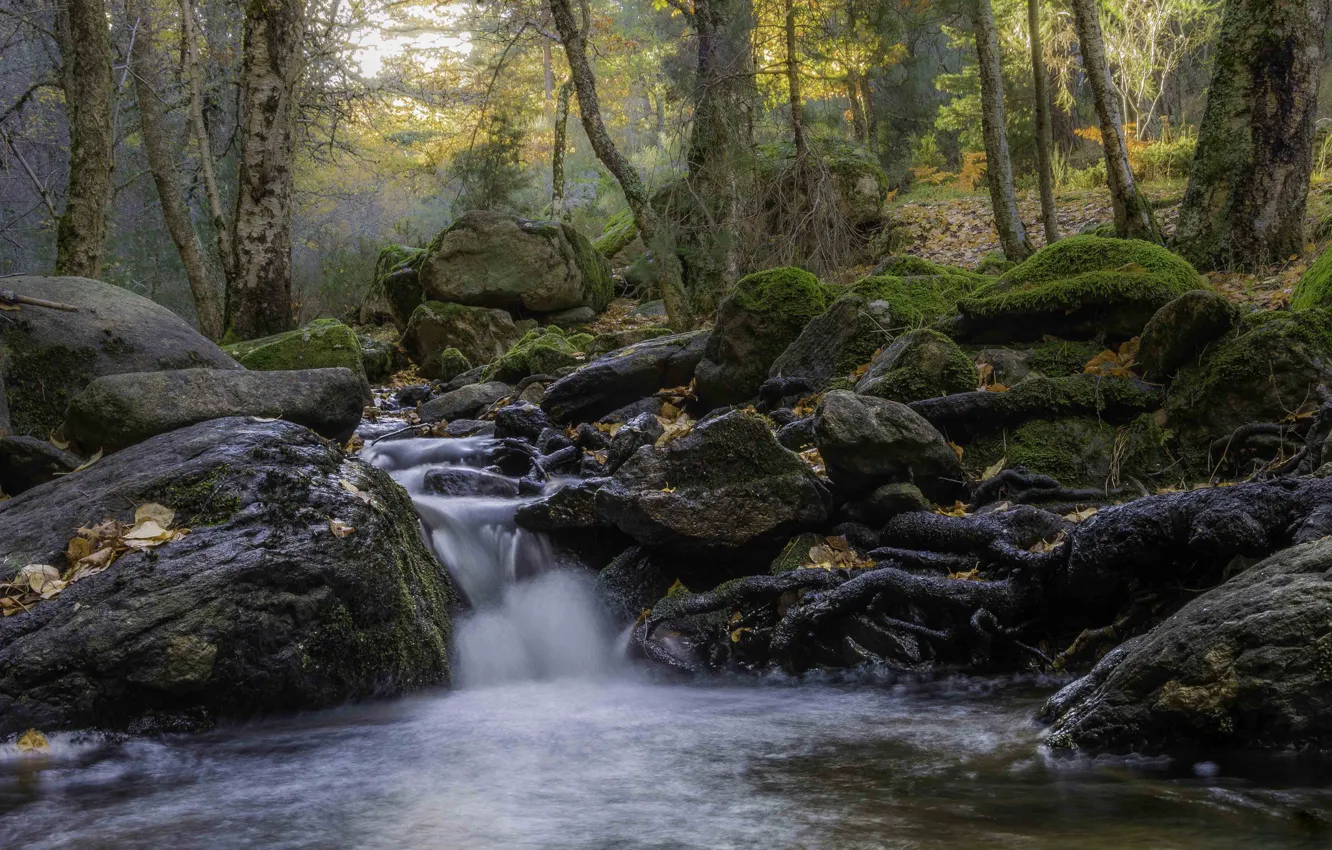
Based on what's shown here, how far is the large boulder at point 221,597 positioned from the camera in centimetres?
387

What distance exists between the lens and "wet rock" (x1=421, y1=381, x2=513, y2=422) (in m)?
10.3

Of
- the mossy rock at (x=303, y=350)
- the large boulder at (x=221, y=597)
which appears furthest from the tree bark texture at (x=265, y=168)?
the large boulder at (x=221, y=597)

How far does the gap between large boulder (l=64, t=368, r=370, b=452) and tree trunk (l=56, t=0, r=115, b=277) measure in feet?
15.7

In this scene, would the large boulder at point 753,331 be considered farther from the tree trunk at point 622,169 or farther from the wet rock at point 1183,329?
the tree trunk at point 622,169

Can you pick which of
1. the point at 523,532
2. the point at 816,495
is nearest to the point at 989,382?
the point at 816,495

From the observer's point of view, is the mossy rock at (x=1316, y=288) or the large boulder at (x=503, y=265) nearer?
A: the mossy rock at (x=1316, y=288)

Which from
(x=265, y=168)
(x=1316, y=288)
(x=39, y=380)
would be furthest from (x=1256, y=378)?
(x=265, y=168)

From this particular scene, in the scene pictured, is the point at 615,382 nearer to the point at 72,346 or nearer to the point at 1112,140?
the point at 72,346

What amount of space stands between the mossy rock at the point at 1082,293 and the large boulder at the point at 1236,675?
3983 millimetres

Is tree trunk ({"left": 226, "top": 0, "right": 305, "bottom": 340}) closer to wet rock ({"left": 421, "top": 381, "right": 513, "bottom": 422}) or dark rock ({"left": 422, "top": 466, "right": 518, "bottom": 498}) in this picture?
wet rock ({"left": 421, "top": 381, "right": 513, "bottom": 422})

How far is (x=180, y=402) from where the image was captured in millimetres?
6117

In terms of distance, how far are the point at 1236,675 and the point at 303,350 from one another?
10.0 metres

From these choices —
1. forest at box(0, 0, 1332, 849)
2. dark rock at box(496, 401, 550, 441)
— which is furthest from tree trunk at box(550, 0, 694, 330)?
dark rock at box(496, 401, 550, 441)

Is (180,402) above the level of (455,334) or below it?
below
